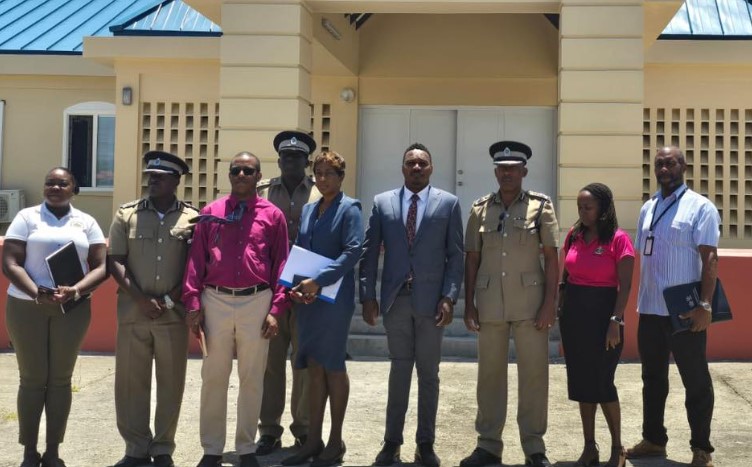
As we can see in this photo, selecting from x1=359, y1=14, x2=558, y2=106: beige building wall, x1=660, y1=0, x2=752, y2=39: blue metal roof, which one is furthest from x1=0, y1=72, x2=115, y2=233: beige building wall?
x1=660, y1=0, x2=752, y2=39: blue metal roof

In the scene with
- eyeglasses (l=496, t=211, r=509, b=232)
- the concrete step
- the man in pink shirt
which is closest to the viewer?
the man in pink shirt

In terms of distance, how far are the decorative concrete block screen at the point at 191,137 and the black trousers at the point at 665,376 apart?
7231mm

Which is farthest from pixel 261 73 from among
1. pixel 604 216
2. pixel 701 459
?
pixel 701 459

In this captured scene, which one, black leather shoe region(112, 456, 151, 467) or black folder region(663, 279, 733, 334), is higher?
black folder region(663, 279, 733, 334)

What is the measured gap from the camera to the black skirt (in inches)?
232

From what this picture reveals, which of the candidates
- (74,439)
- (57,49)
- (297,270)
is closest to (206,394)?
(297,270)

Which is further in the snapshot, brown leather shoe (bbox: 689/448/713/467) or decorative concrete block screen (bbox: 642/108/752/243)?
decorative concrete block screen (bbox: 642/108/752/243)

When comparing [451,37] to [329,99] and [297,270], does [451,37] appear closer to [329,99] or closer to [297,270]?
[329,99]

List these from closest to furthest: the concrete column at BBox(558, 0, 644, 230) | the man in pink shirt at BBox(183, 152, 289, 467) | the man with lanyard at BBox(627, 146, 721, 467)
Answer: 1. the man in pink shirt at BBox(183, 152, 289, 467)
2. the man with lanyard at BBox(627, 146, 721, 467)
3. the concrete column at BBox(558, 0, 644, 230)

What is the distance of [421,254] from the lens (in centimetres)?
609

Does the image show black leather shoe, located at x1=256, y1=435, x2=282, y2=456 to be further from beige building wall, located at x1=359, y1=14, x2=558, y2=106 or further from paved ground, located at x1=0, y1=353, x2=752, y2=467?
beige building wall, located at x1=359, y1=14, x2=558, y2=106

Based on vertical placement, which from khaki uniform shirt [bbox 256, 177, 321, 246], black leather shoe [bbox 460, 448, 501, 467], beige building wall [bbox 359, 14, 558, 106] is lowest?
black leather shoe [bbox 460, 448, 501, 467]

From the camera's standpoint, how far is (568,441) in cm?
668

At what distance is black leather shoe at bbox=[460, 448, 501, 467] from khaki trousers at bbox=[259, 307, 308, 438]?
115cm
